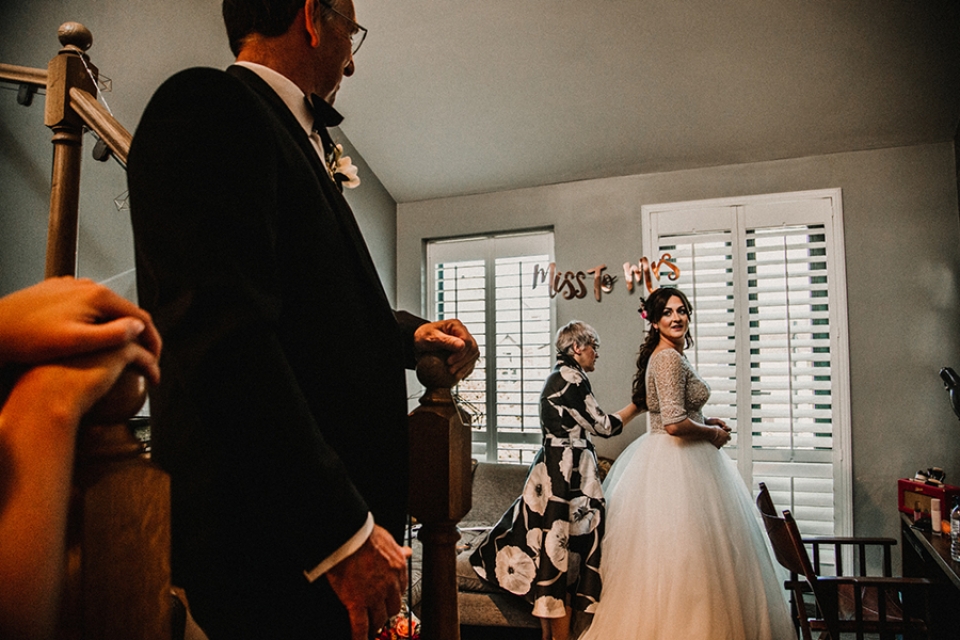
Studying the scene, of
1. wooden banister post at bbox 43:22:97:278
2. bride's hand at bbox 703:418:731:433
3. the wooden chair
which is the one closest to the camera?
wooden banister post at bbox 43:22:97:278

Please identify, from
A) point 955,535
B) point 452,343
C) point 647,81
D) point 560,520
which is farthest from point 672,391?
point 452,343

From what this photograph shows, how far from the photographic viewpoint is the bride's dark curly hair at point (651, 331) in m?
3.14

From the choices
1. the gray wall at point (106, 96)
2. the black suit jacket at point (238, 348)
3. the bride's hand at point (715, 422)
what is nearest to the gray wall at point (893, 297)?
the bride's hand at point (715, 422)

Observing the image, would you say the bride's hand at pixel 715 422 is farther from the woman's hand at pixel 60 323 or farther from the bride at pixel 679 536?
the woman's hand at pixel 60 323

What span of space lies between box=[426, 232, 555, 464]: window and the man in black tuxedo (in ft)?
11.7

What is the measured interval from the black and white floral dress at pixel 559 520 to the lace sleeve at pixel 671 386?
12.9 inches

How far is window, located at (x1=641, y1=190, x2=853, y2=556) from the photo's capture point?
354cm

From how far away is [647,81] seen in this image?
11.4 ft

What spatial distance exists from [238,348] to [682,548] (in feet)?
8.02

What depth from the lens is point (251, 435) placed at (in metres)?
0.58

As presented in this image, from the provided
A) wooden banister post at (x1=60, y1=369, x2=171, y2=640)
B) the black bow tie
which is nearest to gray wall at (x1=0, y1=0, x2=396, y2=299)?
the black bow tie

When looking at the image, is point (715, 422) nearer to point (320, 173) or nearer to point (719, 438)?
point (719, 438)

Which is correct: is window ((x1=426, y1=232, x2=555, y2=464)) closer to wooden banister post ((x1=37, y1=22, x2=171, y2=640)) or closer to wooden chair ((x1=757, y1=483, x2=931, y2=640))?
wooden chair ((x1=757, y1=483, x2=931, y2=640))

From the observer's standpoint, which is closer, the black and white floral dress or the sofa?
the black and white floral dress
